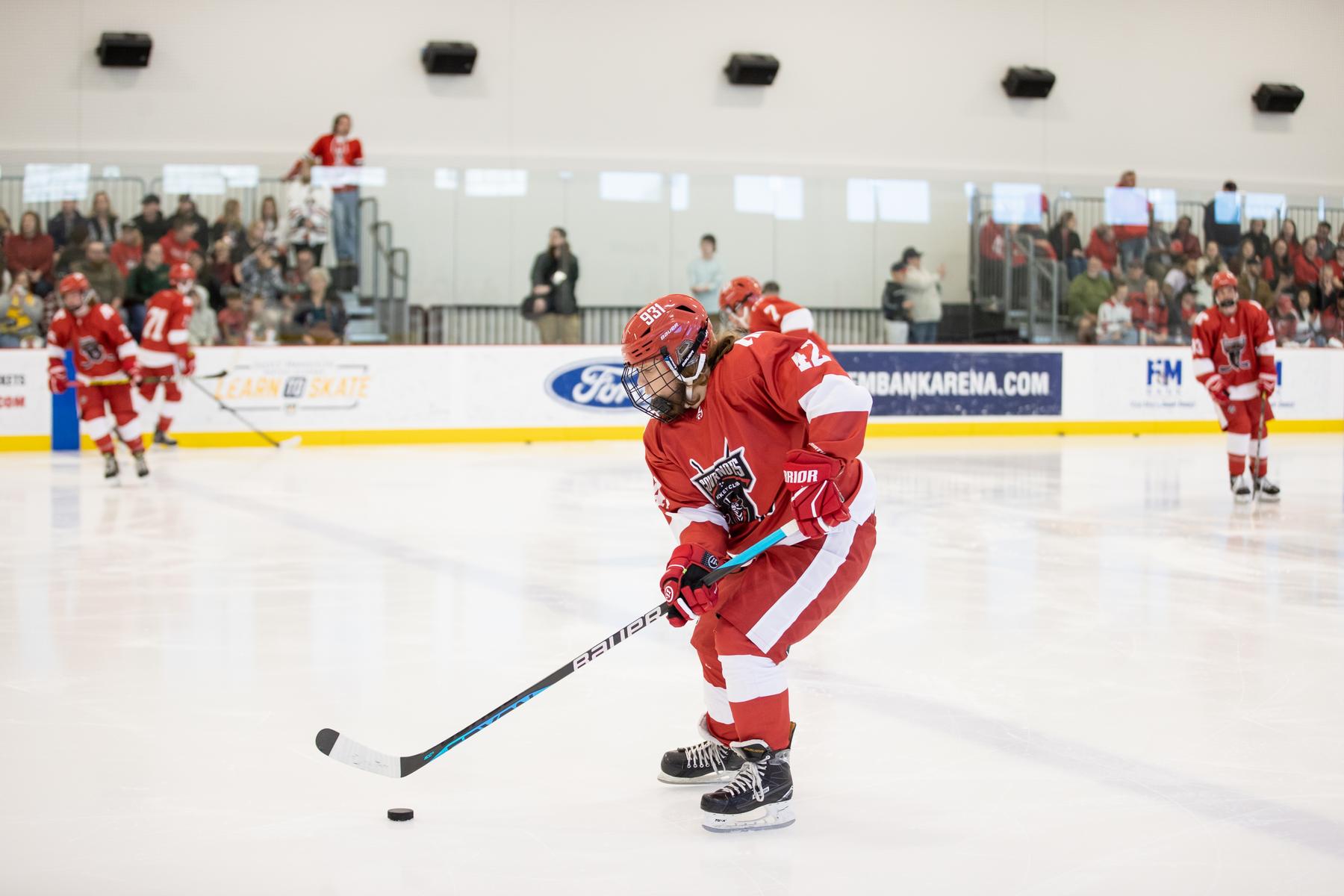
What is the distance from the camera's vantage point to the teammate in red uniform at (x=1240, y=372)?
7.59m

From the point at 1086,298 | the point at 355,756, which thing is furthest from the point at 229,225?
the point at 355,756

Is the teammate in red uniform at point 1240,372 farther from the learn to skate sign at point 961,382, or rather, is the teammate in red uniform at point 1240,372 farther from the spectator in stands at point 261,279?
the spectator in stands at point 261,279

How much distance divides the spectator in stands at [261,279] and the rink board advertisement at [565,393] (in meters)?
0.54

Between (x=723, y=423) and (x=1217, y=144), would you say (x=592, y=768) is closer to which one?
(x=723, y=423)

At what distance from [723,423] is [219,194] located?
10321 millimetres

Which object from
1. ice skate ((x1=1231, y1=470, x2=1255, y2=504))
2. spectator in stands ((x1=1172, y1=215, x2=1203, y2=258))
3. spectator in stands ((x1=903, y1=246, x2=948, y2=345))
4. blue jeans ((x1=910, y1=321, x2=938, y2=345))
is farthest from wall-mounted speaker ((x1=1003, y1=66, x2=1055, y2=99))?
ice skate ((x1=1231, y1=470, x2=1255, y2=504))

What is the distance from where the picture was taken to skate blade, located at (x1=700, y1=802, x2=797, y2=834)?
2.44m

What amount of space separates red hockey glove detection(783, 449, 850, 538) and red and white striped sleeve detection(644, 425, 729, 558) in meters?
0.26

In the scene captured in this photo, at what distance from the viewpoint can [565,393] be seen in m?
12.1

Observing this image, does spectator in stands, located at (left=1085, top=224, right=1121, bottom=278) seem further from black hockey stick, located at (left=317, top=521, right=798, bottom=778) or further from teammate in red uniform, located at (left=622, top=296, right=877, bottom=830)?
black hockey stick, located at (left=317, top=521, right=798, bottom=778)

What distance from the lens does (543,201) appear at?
12.5m

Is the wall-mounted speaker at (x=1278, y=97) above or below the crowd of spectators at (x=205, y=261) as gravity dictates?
above

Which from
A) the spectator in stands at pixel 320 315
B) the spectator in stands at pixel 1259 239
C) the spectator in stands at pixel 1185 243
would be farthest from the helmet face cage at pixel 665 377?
the spectator in stands at pixel 1259 239

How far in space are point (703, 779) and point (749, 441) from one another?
2.41 ft
